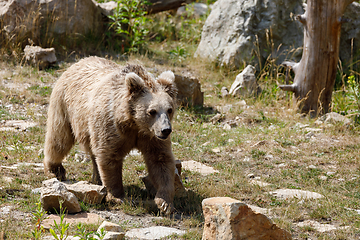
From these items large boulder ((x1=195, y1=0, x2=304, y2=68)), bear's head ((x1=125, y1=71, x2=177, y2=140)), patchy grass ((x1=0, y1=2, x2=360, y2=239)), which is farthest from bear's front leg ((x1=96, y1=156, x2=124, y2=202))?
large boulder ((x1=195, y1=0, x2=304, y2=68))

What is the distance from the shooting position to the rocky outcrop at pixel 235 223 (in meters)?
3.21

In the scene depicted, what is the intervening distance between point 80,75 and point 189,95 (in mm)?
3419

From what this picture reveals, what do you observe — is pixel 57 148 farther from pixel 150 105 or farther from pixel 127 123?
pixel 150 105

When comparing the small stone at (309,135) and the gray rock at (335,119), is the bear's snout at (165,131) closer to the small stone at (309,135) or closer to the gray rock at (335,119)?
the small stone at (309,135)

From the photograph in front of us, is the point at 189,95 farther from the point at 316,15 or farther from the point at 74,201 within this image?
the point at 74,201

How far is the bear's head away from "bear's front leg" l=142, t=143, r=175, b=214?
29 centimetres

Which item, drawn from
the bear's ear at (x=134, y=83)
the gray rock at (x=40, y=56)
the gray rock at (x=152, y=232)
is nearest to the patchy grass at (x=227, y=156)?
the gray rock at (x=152, y=232)

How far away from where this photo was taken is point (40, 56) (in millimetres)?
9289

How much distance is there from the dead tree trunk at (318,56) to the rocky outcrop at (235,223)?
513 cm

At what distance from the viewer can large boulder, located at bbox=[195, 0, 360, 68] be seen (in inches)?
400

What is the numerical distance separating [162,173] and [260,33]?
22.6 feet

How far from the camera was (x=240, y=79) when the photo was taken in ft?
30.1

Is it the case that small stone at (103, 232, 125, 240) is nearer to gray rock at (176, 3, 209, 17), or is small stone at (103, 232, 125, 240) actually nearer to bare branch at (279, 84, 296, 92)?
bare branch at (279, 84, 296, 92)

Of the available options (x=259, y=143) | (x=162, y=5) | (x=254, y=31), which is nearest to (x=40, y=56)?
(x=162, y=5)
